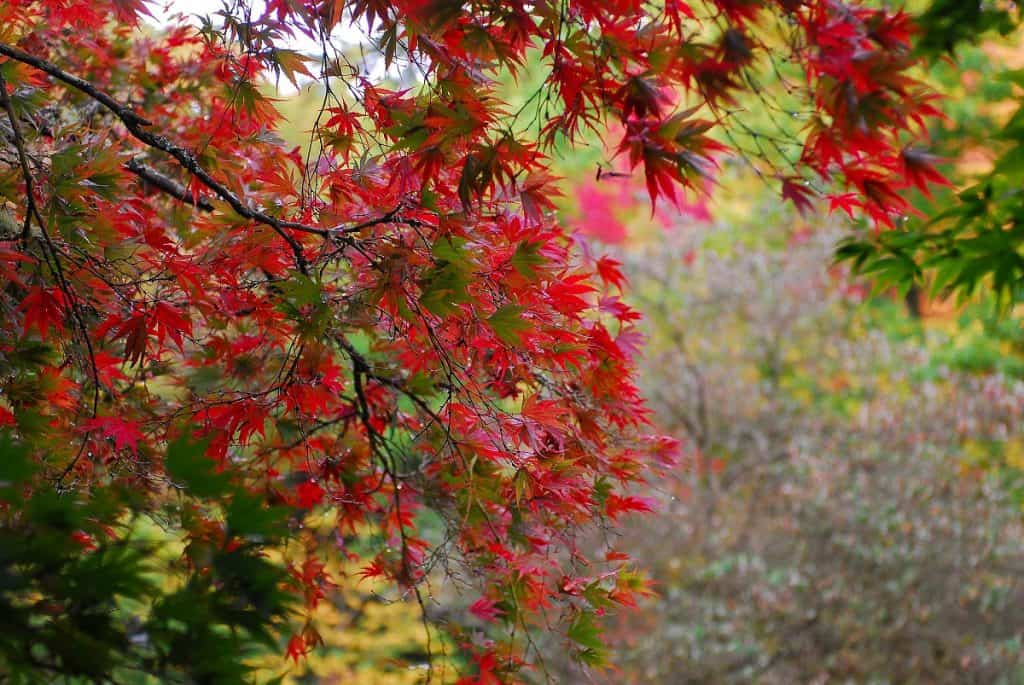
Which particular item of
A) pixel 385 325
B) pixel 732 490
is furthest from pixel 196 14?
pixel 732 490

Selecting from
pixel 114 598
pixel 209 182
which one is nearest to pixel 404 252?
pixel 209 182

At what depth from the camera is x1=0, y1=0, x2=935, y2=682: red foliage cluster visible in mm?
1782

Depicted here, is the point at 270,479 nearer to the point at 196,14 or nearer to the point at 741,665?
the point at 196,14

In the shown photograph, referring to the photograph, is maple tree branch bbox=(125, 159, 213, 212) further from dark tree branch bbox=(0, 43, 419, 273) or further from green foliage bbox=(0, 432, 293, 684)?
green foliage bbox=(0, 432, 293, 684)

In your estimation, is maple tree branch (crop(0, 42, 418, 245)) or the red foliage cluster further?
maple tree branch (crop(0, 42, 418, 245))

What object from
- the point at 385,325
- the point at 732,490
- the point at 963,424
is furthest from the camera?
the point at 732,490

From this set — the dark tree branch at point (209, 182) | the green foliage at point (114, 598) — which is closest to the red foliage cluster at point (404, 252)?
the dark tree branch at point (209, 182)

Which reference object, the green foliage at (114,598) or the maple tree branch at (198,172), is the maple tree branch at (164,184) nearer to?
the maple tree branch at (198,172)

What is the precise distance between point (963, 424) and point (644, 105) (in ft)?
17.3

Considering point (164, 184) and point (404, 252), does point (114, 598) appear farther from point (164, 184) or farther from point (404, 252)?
point (164, 184)

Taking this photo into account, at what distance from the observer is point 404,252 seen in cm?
206

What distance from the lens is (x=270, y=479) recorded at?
9.32 ft

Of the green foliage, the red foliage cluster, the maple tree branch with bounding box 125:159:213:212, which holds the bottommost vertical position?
the green foliage

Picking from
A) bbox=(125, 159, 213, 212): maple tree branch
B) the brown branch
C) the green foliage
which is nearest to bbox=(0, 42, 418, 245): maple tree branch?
the brown branch
